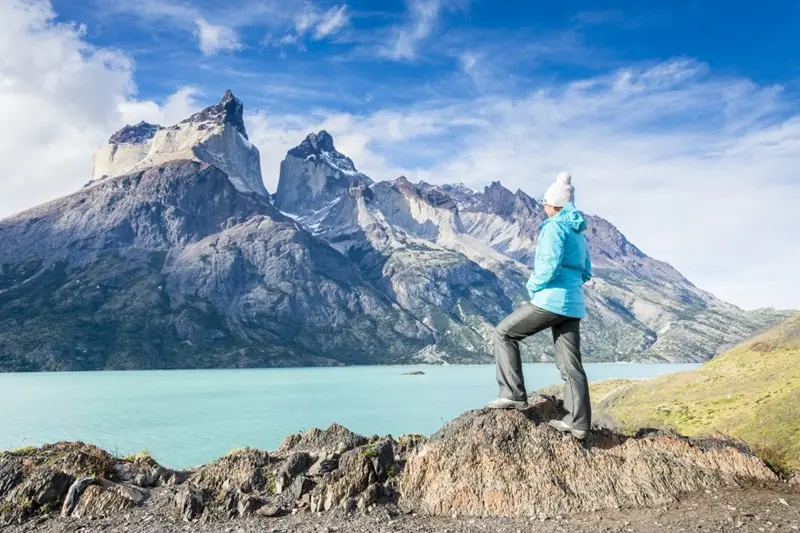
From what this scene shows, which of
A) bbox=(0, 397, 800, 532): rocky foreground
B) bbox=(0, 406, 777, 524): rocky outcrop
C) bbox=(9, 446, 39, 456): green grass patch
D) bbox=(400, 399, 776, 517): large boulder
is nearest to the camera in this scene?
bbox=(0, 397, 800, 532): rocky foreground

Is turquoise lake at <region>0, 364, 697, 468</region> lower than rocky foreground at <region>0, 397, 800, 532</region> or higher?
lower

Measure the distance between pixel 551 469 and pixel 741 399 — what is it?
2058cm

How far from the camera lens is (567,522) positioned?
28.6 feet

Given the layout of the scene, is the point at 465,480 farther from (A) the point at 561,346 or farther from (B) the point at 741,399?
(B) the point at 741,399

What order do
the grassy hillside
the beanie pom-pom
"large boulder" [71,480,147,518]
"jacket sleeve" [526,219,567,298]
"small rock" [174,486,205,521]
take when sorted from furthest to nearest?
the grassy hillside → the beanie pom-pom → "large boulder" [71,480,147,518] → "small rock" [174,486,205,521] → "jacket sleeve" [526,219,567,298]

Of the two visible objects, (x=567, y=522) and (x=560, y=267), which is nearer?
(x=567, y=522)

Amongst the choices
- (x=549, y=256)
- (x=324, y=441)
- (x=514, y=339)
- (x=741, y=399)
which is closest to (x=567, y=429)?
(x=514, y=339)

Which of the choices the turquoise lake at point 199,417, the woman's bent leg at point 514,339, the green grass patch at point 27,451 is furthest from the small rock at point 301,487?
the turquoise lake at point 199,417

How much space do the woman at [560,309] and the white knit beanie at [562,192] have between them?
2 cm

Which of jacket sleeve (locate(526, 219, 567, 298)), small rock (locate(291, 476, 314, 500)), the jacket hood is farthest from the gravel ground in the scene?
the jacket hood

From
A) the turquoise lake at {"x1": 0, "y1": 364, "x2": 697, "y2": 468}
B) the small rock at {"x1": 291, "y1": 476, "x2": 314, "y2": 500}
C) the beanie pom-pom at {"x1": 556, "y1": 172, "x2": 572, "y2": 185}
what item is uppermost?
the beanie pom-pom at {"x1": 556, "y1": 172, "x2": 572, "y2": 185}

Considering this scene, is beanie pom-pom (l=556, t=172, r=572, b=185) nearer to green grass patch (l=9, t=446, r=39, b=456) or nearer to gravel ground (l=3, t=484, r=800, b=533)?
gravel ground (l=3, t=484, r=800, b=533)

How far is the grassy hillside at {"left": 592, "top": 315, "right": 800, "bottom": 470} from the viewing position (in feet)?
44.8

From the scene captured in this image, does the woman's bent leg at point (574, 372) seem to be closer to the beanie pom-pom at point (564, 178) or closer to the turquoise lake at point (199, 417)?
the beanie pom-pom at point (564, 178)
